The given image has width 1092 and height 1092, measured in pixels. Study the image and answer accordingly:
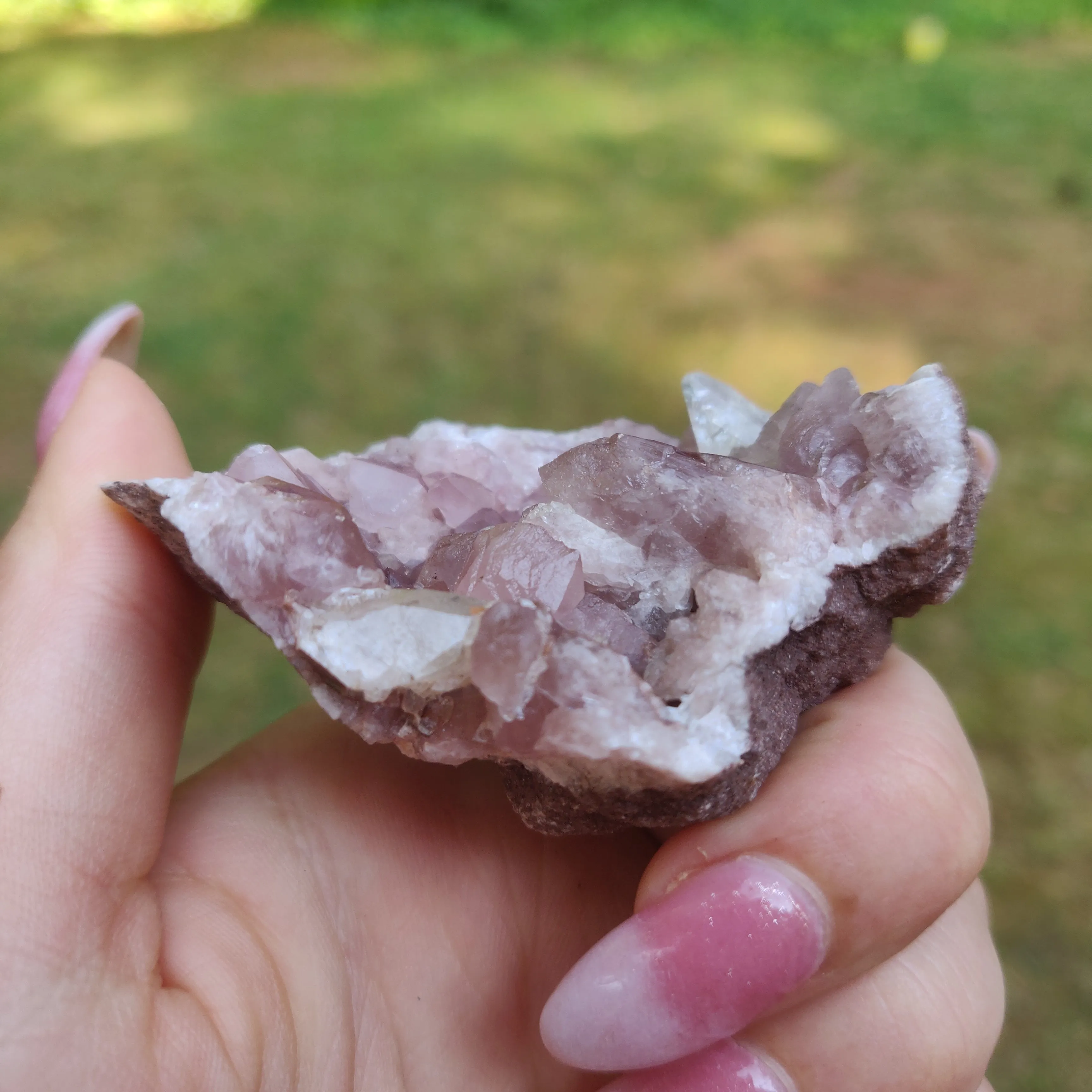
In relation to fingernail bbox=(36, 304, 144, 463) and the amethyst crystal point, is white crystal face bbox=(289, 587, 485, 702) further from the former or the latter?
fingernail bbox=(36, 304, 144, 463)

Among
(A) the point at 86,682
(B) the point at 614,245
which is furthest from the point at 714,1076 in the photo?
(B) the point at 614,245

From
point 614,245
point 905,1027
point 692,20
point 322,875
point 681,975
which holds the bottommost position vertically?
point 614,245

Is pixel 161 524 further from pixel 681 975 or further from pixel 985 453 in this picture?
pixel 985 453

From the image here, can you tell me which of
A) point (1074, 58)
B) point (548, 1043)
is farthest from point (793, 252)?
point (548, 1043)

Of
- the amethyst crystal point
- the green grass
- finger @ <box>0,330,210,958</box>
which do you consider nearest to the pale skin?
finger @ <box>0,330,210,958</box>

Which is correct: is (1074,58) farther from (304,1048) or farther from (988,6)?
(304,1048)

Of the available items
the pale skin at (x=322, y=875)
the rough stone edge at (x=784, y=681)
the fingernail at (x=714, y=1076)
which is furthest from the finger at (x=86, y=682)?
the fingernail at (x=714, y=1076)

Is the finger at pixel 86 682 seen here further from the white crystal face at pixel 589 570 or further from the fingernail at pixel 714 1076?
the fingernail at pixel 714 1076

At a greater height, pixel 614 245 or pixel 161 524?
pixel 161 524
